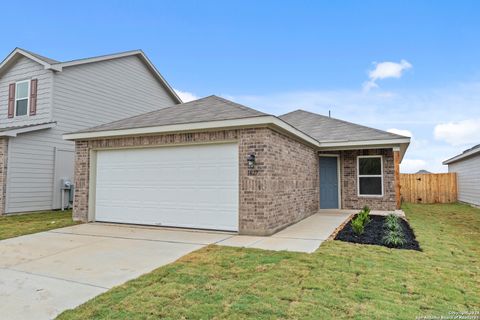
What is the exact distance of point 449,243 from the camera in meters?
6.60

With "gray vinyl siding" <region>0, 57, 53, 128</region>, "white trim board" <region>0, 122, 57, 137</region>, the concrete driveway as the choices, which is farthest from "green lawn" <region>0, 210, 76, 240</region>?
"gray vinyl siding" <region>0, 57, 53, 128</region>

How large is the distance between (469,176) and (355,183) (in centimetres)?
847

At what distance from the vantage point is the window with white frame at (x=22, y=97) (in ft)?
43.7

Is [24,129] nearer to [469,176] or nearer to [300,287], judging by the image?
[300,287]

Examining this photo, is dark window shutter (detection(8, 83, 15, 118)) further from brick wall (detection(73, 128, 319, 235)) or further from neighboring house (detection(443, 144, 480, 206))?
neighboring house (detection(443, 144, 480, 206))

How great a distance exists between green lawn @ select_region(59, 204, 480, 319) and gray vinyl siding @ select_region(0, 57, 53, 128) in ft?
35.1

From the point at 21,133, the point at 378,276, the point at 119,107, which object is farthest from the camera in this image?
the point at 119,107

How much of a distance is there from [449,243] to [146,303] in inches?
245

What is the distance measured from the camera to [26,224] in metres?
9.17

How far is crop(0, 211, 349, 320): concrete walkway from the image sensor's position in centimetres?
368

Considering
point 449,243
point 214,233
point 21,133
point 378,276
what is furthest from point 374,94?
point 21,133

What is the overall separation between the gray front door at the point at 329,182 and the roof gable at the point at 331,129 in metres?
1.06

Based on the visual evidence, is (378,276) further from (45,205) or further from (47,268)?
(45,205)

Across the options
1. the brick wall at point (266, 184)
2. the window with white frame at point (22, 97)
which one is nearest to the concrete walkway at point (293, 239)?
the brick wall at point (266, 184)
